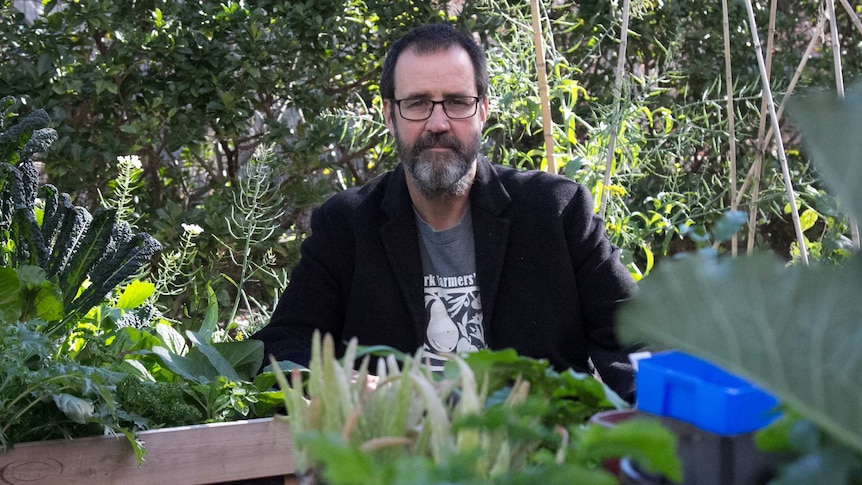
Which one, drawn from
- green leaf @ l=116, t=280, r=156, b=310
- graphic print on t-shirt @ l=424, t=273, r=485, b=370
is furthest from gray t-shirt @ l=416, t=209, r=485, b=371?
green leaf @ l=116, t=280, r=156, b=310

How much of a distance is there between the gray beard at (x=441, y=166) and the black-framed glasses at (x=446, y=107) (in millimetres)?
51

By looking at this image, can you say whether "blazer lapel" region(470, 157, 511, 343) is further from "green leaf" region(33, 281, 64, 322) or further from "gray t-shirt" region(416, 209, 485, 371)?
"green leaf" region(33, 281, 64, 322)

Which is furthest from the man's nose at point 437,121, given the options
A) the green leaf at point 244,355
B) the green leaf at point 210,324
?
the green leaf at point 210,324

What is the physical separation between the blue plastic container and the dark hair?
147 cm

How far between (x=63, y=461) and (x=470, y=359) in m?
1.10

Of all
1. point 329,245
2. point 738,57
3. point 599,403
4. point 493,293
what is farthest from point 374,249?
point 738,57

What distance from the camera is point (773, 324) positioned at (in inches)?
17.0

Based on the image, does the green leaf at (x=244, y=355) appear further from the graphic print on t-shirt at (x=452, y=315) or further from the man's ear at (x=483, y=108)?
the man's ear at (x=483, y=108)

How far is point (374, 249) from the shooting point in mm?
1988

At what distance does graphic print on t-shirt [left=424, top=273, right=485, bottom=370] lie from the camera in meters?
1.91

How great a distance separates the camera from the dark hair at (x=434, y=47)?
1994 millimetres

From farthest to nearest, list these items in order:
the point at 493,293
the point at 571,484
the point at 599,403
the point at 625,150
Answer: the point at 625,150 → the point at 493,293 → the point at 599,403 → the point at 571,484

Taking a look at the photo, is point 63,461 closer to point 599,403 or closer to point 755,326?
point 599,403

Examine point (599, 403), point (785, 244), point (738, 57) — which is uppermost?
point (738, 57)
